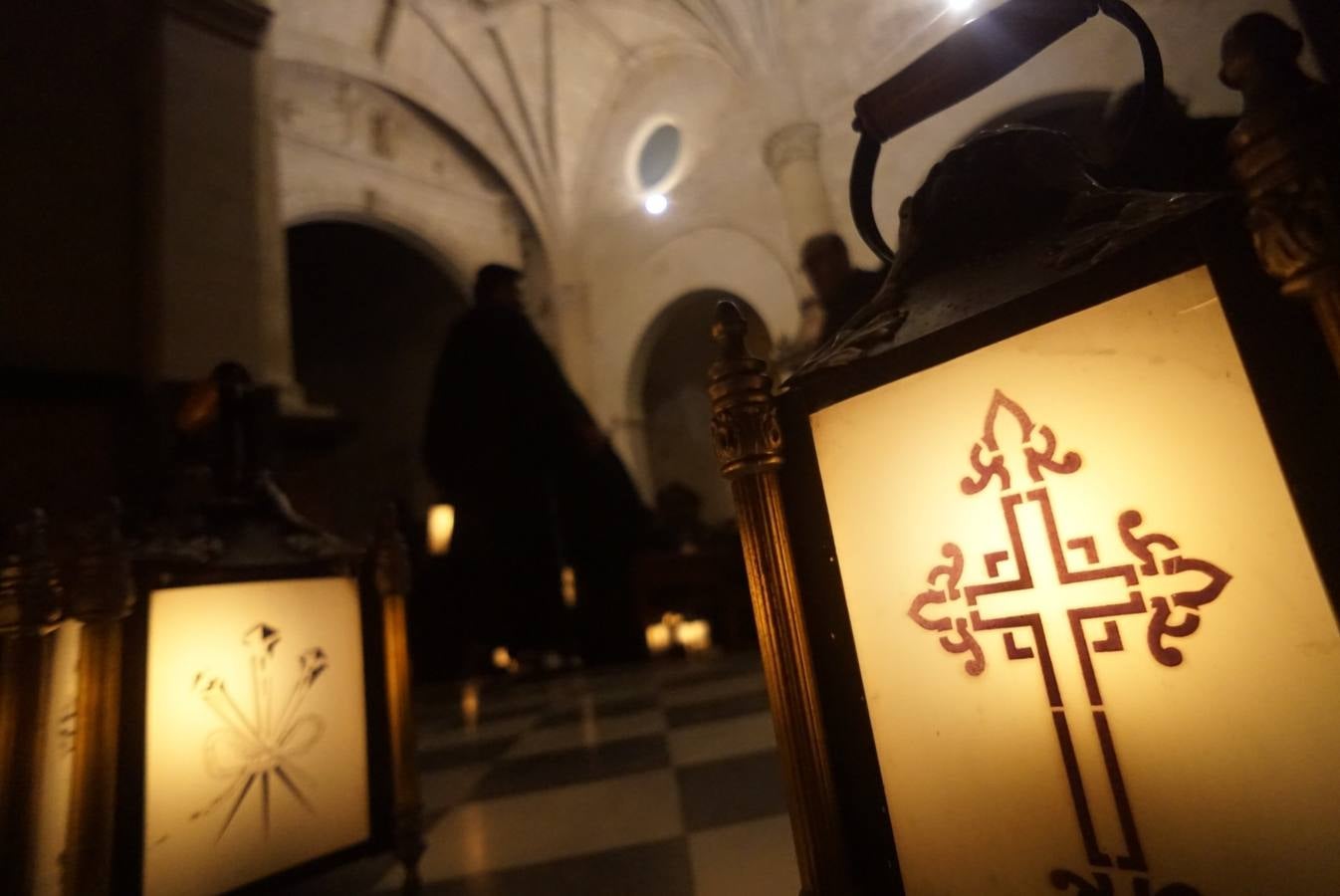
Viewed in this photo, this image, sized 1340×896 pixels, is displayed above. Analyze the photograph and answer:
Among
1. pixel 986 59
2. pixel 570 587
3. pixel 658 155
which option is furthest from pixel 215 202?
pixel 658 155

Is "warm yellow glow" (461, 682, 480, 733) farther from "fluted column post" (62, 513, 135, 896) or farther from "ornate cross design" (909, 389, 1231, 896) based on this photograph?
"ornate cross design" (909, 389, 1231, 896)

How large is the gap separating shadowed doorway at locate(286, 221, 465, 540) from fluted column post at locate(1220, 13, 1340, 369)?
28.2ft

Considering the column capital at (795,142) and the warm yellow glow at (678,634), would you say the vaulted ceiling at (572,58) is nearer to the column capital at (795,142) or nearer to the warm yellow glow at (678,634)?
the column capital at (795,142)

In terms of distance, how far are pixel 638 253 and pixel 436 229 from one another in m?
2.24

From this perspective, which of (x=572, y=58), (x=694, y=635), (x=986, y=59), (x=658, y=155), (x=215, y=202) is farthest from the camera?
(x=658, y=155)

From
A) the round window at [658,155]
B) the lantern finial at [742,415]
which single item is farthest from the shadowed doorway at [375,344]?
the lantern finial at [742,415]

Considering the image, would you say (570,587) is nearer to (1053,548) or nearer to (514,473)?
(514,473)

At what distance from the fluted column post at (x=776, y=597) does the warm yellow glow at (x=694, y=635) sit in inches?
165

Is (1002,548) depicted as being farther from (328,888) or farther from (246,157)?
(246,157)

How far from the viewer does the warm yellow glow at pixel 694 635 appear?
453 cm

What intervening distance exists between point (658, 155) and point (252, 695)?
290 inches

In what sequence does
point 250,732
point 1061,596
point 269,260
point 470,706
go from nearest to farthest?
point 1061,596 → point 250,732 → point 269,260 → point 470,706

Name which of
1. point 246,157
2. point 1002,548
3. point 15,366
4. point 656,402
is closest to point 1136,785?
point 1002,548

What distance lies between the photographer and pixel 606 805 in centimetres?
109
